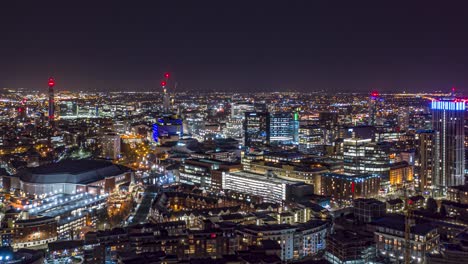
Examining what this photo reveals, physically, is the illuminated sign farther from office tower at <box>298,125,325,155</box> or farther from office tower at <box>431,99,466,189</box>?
office tower at <box>298,125,325,155</box>

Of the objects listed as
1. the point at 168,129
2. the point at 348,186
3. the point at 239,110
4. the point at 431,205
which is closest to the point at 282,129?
the point at 168,129

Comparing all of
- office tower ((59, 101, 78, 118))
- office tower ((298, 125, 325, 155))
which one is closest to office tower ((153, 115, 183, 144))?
office tower ((298, 125, 325, 155))

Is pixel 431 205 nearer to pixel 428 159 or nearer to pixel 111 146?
pixel 428 159

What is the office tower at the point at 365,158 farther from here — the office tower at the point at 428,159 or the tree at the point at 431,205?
the tree at the point at 431,205

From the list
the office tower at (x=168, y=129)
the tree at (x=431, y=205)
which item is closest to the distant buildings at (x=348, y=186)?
the tree at (x=431, y=205)

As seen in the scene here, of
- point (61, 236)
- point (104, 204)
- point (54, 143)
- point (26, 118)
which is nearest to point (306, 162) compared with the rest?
point (104, 204)

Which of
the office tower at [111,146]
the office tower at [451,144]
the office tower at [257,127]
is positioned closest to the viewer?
the office tower at [451,144]
